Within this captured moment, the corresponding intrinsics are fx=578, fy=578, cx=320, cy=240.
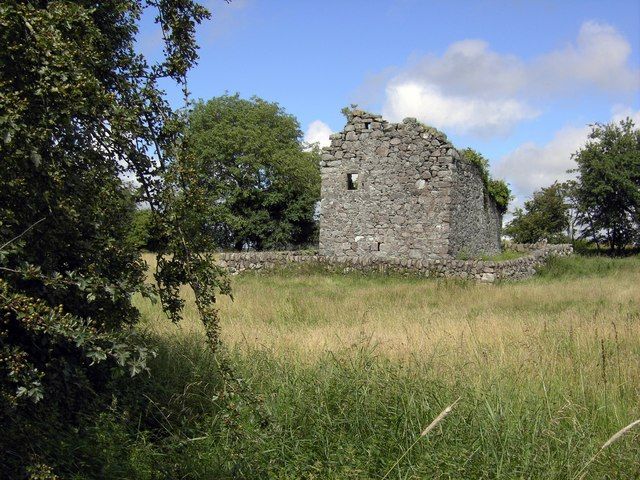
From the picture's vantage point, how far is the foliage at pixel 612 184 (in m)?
35.8

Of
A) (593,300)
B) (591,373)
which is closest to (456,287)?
(593,300)

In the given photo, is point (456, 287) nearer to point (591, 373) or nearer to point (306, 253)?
point (306, 253)

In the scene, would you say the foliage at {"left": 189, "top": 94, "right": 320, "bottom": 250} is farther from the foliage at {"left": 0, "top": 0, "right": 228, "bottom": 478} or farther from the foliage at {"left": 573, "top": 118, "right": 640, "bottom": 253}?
the foliage at {"left": 0, "top": 0, "right": 228, "bottom": 478}

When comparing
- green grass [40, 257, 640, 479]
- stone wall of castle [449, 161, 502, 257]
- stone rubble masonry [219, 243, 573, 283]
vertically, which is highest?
stone wall of castle [449, 161, 502, 257]

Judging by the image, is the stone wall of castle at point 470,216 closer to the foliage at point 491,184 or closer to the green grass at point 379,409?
the foliage at point 491,184

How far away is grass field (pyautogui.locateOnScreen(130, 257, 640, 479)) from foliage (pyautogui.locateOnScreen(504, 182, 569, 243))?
140 feet

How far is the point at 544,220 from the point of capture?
159 ft

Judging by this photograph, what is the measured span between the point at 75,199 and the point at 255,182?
39786mm

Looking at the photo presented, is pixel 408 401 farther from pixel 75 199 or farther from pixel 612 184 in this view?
pixel 612 184

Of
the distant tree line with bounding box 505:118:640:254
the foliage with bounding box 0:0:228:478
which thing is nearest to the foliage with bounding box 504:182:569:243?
the distant tree line with bounding box 505:118:640:254

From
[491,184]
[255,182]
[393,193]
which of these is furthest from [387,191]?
[255,182]

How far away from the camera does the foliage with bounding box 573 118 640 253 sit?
Result: 35750 mm

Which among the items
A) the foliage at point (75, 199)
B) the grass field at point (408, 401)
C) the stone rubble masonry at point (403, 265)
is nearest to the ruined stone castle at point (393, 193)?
the stone rubble masonry at point (403, 265)

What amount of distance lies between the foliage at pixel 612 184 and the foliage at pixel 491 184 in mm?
10091
